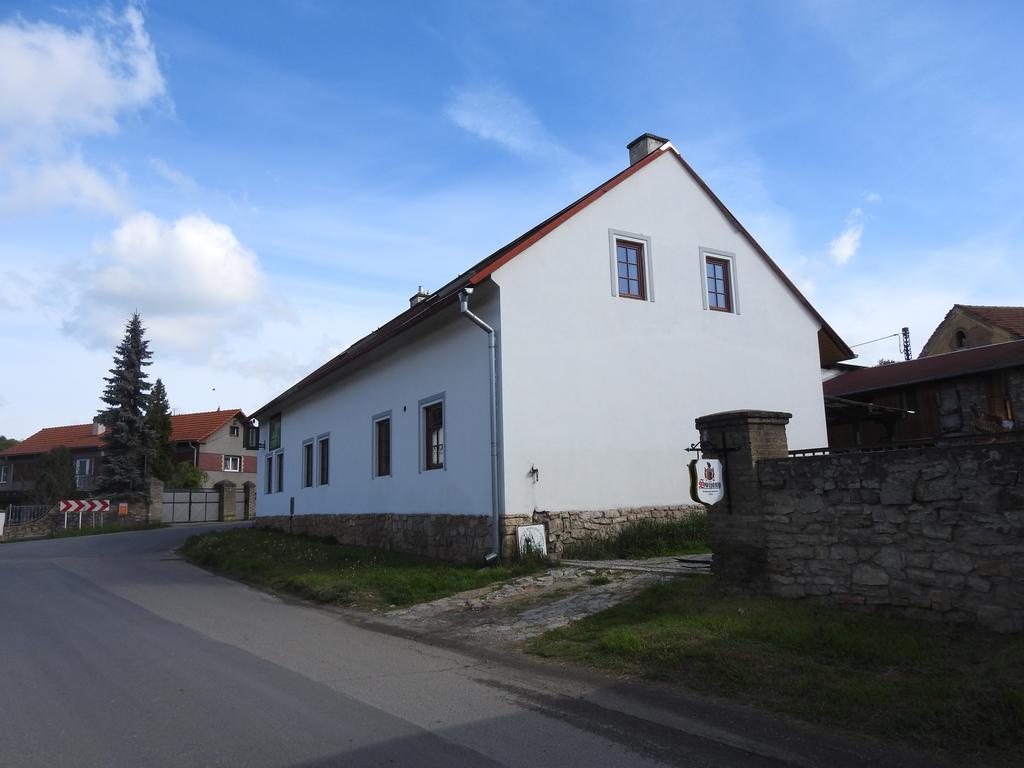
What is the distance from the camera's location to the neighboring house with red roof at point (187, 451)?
178 feet

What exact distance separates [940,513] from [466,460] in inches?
348

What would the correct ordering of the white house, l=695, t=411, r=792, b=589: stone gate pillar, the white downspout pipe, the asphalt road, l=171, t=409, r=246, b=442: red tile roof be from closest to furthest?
the asphalt road
l=695, t=411, r=792, b=589: stone gate pillar
the white downspout pipe
the white house
l=171, t=409, r=246, b=442: red tile roof

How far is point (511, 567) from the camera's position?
40.7 ft

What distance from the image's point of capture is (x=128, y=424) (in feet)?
142

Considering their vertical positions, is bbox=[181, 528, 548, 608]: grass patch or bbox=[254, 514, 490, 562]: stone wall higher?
bbox=[254, 514, 490, 562]: stone wall

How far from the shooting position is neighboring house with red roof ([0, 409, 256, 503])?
54.3 metres

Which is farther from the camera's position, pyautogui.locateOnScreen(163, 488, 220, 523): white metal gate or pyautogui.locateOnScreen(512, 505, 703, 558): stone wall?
pyautogui.locateOnScreen(163, 488, 220, 523): white metal gate

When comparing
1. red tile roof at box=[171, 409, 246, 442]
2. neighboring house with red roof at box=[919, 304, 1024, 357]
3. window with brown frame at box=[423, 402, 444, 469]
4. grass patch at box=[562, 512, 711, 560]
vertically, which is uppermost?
neighboring house with red roof at box=[919, 304, 1024, 357]

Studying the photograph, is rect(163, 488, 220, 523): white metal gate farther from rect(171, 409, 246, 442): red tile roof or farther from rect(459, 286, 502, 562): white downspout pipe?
rect(459, 286, 502, 562): white downspout pipe

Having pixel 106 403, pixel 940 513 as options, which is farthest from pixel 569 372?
pixel 106 403

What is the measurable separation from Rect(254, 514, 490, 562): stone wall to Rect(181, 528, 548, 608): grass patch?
335 mm

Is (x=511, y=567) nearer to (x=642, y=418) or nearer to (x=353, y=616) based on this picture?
(x=353, y=616)

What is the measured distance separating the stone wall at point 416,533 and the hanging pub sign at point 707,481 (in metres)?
5.59

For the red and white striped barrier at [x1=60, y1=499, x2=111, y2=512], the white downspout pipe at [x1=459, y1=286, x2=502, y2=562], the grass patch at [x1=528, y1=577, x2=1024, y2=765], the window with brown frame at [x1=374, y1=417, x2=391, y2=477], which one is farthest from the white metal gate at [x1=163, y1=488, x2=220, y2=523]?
the grass patch at [x1=528, y1=577, x2=1024, y2=765]
